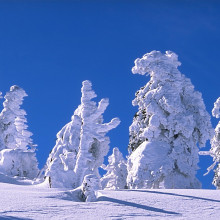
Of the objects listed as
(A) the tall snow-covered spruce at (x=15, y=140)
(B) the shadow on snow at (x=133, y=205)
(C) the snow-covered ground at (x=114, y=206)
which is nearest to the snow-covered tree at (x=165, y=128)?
(C) the snow-covered ground at (x=114, y=206)

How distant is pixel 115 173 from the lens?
121 ft

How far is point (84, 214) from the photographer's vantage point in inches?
520

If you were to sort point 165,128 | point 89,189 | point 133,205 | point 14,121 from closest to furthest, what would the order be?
point 133,205, point 89,189, point 165,128, point 14,121

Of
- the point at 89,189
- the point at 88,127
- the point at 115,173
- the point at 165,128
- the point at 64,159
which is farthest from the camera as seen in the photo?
the point at 115,173

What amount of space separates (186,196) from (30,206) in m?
6.58

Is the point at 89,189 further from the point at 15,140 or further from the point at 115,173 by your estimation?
the point at 15,140

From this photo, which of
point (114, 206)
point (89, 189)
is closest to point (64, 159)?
point (89, 189)

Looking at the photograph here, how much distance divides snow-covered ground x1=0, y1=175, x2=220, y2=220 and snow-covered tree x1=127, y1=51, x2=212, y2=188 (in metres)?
8.50

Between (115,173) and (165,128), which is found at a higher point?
(165,128)

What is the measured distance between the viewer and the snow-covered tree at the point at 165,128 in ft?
84.2

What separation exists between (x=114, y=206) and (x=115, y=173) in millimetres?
22512

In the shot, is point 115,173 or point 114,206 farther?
point 115,173

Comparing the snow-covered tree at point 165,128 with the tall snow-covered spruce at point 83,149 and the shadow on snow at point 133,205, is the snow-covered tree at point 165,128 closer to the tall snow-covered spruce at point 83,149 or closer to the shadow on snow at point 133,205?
the tall snow-covered spruce at point 83,149

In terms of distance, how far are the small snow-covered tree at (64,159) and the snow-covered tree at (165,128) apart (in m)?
3.99
